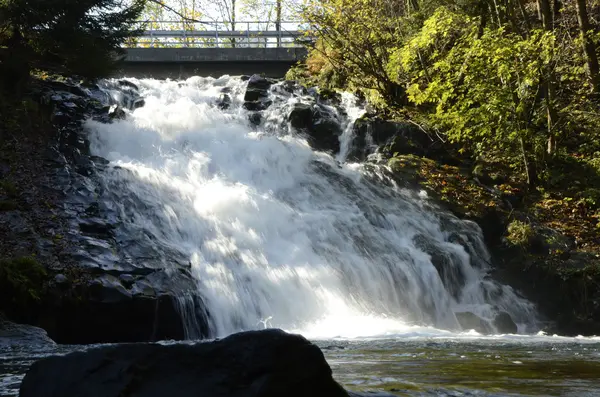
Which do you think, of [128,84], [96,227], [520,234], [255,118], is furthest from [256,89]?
[96,227]

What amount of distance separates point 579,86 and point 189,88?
12109mm

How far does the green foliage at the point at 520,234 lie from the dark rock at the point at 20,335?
425 inches

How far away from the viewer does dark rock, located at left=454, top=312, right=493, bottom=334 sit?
1277cm

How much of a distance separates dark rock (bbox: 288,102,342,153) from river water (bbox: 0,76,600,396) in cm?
19

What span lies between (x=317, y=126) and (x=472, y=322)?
8.70m

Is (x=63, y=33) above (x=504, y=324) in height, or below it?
above

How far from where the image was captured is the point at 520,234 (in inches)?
605

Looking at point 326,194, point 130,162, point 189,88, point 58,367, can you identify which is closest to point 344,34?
point 189,88

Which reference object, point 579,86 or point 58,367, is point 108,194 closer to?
point 58,367

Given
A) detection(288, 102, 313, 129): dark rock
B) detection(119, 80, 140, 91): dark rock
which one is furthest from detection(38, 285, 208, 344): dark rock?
detection(119, 80, 140, 91): dark rock

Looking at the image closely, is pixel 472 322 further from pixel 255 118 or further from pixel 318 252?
pixel 255 118

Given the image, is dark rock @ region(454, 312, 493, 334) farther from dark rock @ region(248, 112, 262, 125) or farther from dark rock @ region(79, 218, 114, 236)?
dark rock @ region(248, 112, 262, 125)

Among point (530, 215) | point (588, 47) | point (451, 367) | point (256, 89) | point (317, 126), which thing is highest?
point (588, 47)

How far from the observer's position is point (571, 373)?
602 centimetres
